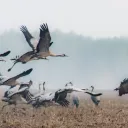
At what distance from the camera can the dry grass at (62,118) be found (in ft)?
45.8

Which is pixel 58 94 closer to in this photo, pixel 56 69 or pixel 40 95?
pixel 40 95

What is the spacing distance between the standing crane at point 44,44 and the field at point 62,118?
6.03 feet

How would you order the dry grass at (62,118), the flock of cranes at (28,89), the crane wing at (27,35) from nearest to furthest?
1. the dry grass at (62,118)
2. the flock of cranes at (28,89)
3. the crane wing at (27,35)

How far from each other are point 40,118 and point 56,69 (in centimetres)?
4425

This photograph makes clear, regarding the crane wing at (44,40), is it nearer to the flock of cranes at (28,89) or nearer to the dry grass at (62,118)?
the flock of cranes at (28,89)

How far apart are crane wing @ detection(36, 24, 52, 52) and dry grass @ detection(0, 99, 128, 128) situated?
203 centimetres

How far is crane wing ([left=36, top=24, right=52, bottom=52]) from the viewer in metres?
15.7

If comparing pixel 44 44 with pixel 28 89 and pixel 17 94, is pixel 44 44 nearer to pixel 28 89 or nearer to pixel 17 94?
pixel 28 89

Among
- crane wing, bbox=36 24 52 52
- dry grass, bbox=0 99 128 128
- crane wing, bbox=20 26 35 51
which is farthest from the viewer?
crane wing, bbox=20 26 35 51

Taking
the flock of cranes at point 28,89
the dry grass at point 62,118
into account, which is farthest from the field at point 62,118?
the flock of cranes at point 28,89

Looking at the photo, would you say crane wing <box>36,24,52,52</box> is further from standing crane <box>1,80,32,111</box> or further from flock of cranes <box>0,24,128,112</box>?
standing crane <box>1,80,32,111</box>

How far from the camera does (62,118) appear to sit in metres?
15.1

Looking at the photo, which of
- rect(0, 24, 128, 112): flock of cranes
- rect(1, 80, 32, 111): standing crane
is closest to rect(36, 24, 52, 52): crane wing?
rect(0, 24, 128, 112): flock of cranes

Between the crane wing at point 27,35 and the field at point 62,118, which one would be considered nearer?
the field at point 62,118
